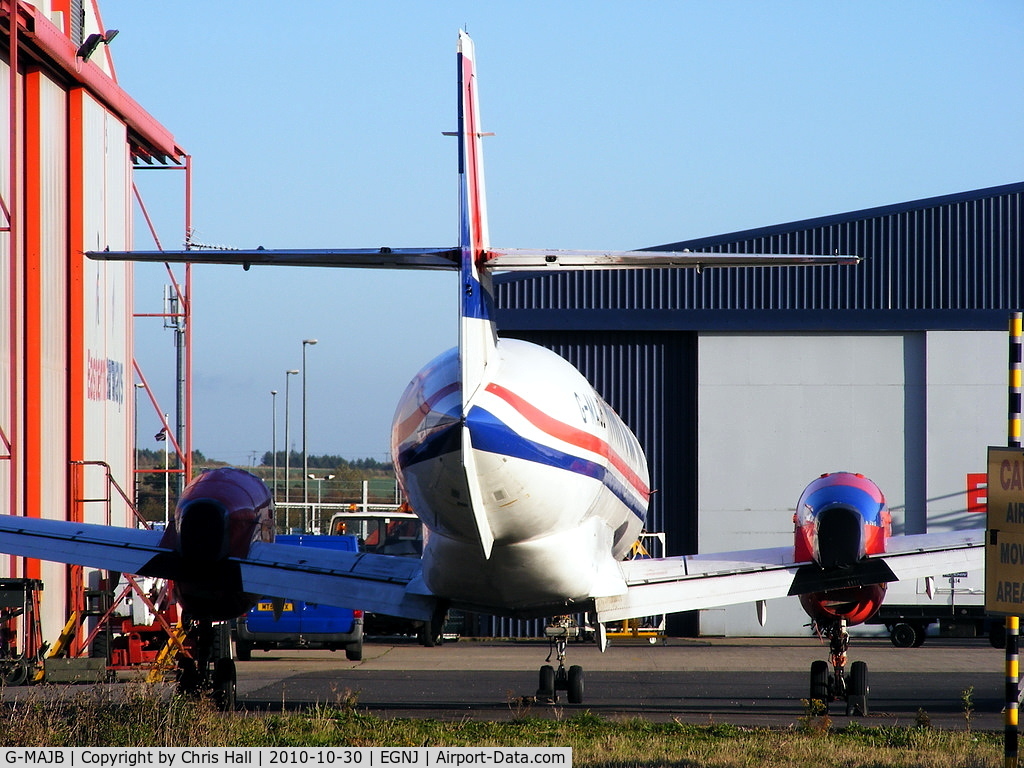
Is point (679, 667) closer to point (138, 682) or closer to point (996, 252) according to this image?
point (138, 682)

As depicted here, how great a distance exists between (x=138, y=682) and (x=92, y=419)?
486 inches

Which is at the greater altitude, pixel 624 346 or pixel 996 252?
pixel 996 252

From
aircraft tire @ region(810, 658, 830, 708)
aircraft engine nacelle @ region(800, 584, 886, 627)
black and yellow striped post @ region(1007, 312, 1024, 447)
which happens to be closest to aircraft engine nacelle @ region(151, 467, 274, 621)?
aircraft engine nacelle @ region(800, 584, 886, 627)

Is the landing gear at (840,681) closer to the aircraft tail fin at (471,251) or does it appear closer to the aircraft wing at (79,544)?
the aircraft tail fin at (471,251)

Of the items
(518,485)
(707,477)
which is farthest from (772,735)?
(707,477)

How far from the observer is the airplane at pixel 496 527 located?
959 centimetres

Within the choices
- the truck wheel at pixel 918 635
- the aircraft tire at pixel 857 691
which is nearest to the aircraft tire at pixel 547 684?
the aircraft tire at pixel 857 691

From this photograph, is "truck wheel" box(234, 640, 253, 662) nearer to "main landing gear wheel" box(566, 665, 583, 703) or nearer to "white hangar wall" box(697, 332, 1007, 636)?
"main landing gear wheel" box(566, 665, 583, 703)

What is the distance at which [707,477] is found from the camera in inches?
1161

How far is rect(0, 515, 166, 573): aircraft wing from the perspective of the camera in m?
12.9

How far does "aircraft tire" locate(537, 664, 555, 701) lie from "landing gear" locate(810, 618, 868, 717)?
9.88 ft

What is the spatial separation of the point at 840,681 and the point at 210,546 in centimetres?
731

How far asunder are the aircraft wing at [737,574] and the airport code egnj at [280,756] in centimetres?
357

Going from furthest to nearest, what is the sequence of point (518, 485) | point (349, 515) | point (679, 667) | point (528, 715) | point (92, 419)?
point (349, 515) → point (92, 419) → point (679, 667) → point (528, 715) → point (518, 485)
